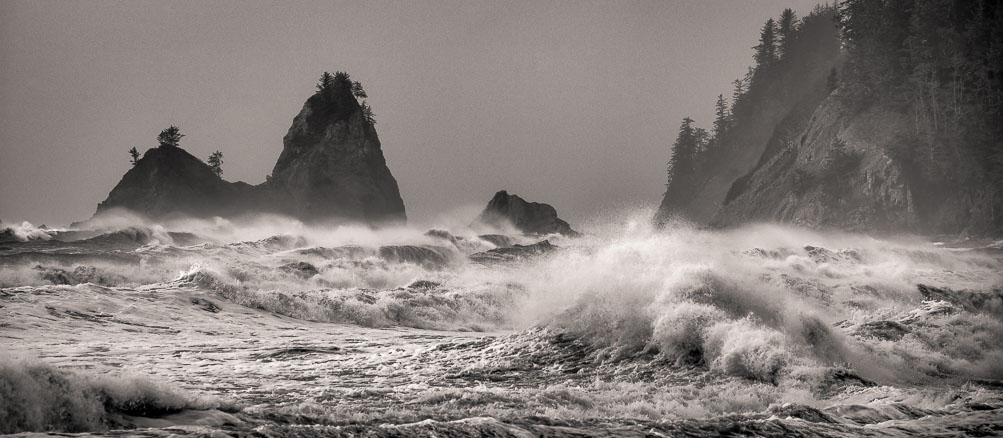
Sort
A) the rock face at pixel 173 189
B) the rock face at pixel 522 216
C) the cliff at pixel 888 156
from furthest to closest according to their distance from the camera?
the rock face at pixel 522 216 → the rock face at pixel 173 189 → the cliff at pixel 888 156

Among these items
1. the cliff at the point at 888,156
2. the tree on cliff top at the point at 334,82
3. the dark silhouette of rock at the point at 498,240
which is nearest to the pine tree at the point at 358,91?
the tree on cliff top at the point at 334,82

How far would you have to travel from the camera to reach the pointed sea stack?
196 feet

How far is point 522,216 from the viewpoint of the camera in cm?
6056

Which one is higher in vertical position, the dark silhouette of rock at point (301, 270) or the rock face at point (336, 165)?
the rock face at point (336, 165)

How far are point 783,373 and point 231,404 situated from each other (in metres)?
6.46

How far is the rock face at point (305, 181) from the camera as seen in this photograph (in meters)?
55.9

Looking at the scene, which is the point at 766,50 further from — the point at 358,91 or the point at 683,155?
the point at 358,91

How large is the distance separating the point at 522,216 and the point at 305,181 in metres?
20.1

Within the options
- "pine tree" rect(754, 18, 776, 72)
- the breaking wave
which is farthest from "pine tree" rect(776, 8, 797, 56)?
the breaking wave

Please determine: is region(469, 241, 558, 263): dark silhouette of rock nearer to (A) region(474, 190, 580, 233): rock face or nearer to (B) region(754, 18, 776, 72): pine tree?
(A) region(474, 190, 580, 233): rock face

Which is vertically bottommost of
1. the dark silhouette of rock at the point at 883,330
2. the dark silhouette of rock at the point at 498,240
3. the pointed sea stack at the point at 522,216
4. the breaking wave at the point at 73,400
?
the dark silhouette of rock at the point at 883,330

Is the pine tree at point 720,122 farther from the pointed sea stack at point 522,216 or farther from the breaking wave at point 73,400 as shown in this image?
the breaking wave at point 73,400

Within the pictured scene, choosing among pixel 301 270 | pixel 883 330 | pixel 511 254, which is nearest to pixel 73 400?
pixel 883 330

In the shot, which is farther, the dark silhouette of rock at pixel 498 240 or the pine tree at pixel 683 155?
the pine tree at pixel 683 155
